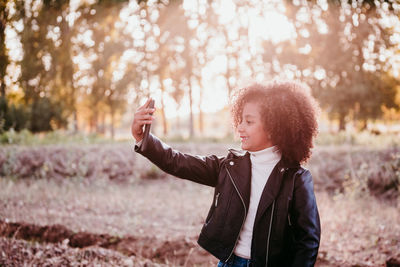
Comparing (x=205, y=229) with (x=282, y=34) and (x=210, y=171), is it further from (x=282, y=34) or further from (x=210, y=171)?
(x=282, y=34)

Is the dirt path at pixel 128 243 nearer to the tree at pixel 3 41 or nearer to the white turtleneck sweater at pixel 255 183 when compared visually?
the white turtleneck sweater at pixel 255 183

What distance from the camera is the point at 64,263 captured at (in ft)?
10.1

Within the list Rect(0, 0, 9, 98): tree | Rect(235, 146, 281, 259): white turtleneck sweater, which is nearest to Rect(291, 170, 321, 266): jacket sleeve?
Rect(235, 146, 281, 259): white turtleneck sweater

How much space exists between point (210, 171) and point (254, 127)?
416mm

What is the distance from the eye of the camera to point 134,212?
5.58m

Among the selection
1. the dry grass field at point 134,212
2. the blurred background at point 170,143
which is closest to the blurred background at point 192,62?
the blurred background at point 170,143

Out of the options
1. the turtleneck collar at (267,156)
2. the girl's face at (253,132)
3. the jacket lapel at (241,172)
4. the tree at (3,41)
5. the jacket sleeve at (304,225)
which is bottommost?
the jacket sleeve at (304,225)

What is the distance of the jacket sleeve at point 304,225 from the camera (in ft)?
6.02

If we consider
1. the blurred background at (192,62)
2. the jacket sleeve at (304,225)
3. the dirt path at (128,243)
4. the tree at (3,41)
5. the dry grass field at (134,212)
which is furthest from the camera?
the blurred background at (192,62)

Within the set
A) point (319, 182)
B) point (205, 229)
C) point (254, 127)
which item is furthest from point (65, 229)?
point (319, 182)

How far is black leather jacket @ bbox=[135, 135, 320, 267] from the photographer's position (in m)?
1.87

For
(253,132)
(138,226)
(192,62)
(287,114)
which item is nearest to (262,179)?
(253,132)

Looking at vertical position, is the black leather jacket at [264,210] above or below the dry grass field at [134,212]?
above

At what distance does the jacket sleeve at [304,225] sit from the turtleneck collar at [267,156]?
23 cm
